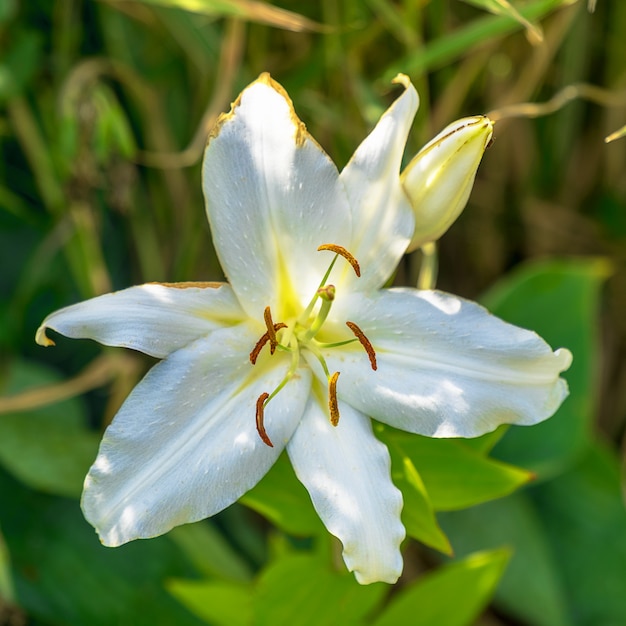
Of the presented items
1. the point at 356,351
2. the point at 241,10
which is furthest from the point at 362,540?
the point at 241,10

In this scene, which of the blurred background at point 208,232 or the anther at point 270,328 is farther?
the blurred background at point 208,232

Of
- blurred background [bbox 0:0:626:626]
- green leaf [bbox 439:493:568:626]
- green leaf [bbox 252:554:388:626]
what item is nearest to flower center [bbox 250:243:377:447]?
green leaf [bbox 252:554:388:626]

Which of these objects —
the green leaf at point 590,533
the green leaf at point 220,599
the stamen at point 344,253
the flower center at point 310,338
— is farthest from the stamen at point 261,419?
the green leaf at point 590,533

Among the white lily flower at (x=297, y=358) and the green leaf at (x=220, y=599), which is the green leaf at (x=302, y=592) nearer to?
the green leaf at (x=220, y=599)

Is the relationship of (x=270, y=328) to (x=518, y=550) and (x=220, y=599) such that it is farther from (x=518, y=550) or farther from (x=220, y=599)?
(x=518, y=550)

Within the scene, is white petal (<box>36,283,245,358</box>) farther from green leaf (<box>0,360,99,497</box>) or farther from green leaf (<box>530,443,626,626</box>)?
green leaf (<box>530,443,626,626</box>)

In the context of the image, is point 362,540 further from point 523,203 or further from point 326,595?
point 523,203
